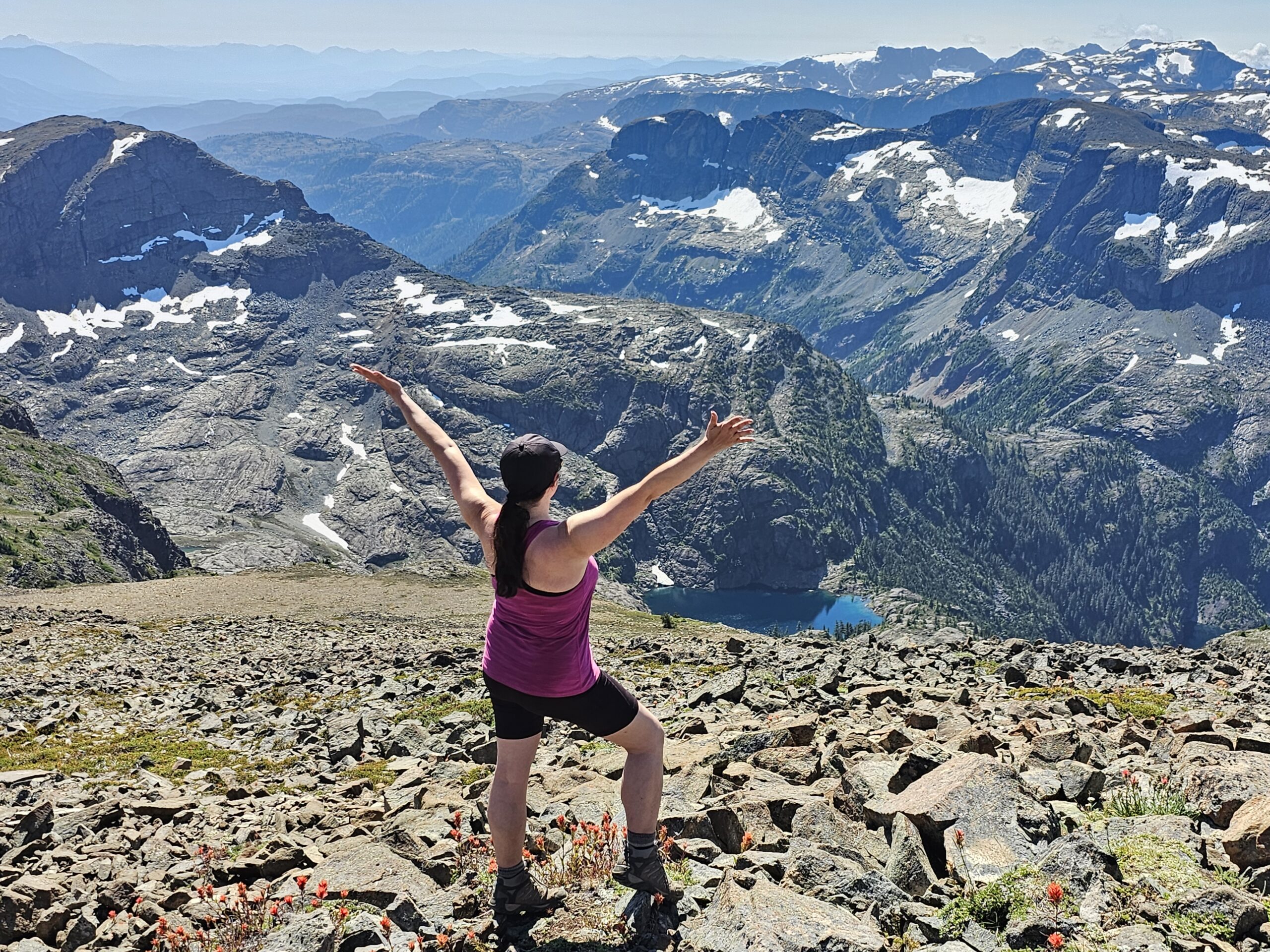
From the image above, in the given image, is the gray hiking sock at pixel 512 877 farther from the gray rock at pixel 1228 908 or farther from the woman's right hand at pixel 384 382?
the gray rock at pixel 1228 908

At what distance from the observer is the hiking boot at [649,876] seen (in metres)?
8.63

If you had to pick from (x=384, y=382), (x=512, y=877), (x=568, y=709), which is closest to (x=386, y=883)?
(x=512, y=877)

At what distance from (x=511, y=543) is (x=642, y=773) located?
2.61 metres

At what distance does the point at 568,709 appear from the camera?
858cm

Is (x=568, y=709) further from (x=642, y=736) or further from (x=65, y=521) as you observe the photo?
(x=65, y=521)

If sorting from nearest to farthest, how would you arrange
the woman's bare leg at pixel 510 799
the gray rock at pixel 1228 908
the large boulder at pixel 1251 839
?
1. the gray rock at pixel 1228 908
2. the large boulder at pixel 1251 839
3. the woman's bare leg at pixel 510 799

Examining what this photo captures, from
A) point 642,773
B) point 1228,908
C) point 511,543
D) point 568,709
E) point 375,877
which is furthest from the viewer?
point 375,877

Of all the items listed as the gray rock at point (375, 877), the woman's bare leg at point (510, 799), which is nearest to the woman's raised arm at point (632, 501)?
the woman's bare leg at point (510, 799)

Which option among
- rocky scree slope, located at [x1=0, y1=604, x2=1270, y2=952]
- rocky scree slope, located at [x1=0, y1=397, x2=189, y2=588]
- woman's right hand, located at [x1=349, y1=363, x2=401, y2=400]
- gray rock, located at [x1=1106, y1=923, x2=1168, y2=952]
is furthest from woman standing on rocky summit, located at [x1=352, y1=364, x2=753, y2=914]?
rocky scree slope, located at [x1=0, y1=397, x2=189, y2=588]

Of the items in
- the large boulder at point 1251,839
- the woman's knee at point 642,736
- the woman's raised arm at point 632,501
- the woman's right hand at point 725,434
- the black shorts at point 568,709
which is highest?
the woman's right hand at point 725,434

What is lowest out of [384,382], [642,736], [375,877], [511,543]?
[375,877]

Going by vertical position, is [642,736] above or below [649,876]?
above

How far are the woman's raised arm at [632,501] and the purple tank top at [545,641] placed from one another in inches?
23.7

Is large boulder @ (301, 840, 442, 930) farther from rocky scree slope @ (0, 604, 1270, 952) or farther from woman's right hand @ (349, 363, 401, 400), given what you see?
woman's right hand @ (349, 363, 401, 400)
